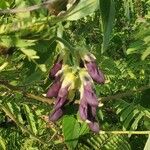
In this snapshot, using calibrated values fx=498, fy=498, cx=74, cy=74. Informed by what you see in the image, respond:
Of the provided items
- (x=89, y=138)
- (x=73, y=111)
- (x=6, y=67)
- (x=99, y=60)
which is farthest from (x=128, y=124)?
(x=6, y=67)

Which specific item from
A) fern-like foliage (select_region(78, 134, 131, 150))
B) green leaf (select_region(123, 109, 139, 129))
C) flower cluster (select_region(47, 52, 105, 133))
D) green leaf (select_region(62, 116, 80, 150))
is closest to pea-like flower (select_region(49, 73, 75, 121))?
flower cluster (select_region(47, 52, 105, 133))

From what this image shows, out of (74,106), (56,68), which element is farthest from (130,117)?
(56,68)

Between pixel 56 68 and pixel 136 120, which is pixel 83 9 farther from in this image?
pixel 136 120

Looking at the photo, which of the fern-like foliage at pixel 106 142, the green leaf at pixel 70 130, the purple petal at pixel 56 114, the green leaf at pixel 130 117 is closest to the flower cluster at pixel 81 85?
the purple petal at pixel 56 114

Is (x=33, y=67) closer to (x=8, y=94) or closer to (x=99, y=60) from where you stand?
(x=8, y=94)

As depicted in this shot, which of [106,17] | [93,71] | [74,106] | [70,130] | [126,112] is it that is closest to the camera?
[106,17]

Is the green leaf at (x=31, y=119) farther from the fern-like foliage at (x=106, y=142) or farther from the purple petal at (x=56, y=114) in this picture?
the purple petal at (x=56, y=114)
